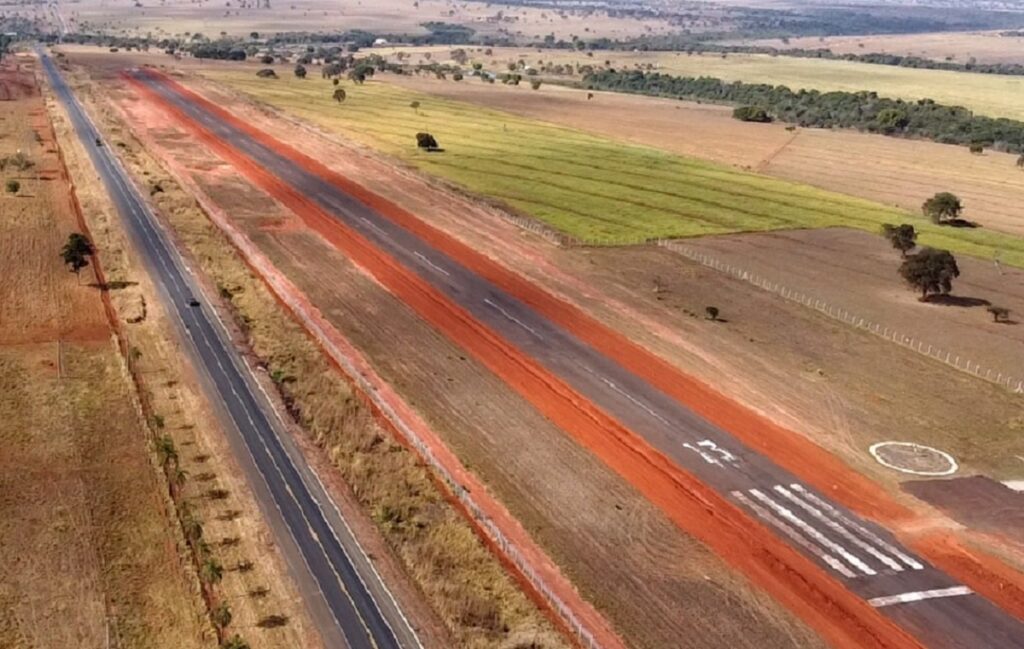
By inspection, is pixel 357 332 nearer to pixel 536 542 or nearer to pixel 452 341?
pixel 452 341

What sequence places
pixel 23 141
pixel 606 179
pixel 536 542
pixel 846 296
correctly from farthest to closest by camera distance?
pixel 23 141, pixel 606 179, pixel 846 296, pixel 536 542

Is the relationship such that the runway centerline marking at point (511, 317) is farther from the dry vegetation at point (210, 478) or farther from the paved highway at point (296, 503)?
the dry vegetation at point (210, 478)

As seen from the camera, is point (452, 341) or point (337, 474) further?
point (452, 341)

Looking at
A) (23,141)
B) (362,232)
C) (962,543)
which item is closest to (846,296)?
(962,543)

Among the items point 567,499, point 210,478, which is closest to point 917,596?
point 567,499

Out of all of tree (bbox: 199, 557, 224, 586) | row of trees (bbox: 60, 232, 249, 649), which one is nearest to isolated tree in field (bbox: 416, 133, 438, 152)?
row of trees (bbox: 60, 232, 249, 649)

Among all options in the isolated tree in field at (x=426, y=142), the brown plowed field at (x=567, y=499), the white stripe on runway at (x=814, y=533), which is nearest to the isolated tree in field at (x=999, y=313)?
the white stripe on runway at (x=814, y=533)

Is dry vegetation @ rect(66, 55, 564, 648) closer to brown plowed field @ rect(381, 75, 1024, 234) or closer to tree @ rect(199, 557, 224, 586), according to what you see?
tree @ rect(199, 557, 224, 586)

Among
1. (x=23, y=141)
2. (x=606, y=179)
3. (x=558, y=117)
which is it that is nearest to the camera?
(x=606, y=179)
